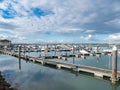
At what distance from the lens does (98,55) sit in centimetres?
8788

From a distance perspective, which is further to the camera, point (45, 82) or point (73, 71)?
point (73, 71)

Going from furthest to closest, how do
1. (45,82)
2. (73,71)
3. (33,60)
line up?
(33,60) → (73,71) → (45,82)

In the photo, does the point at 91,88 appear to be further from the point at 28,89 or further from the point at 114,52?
the point at 28,89

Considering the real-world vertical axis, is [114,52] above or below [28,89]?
above

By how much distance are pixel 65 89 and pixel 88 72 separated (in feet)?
48.0

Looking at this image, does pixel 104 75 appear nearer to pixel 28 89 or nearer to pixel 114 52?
pixel 114 52

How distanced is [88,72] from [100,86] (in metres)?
10.1

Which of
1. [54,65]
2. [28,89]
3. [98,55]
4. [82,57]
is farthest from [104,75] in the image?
[98,55]

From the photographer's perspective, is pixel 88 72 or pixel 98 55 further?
pixel 98 55

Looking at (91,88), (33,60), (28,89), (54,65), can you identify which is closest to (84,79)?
(91,88)

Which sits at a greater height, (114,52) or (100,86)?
(114,52)

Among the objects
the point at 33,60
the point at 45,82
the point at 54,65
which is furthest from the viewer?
the point at 33,60

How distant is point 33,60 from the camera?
2648 inches

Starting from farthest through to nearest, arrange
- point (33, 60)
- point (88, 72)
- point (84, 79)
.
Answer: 1. point (33, 60)
2. point (88, 72)
3. point (84, 79)
